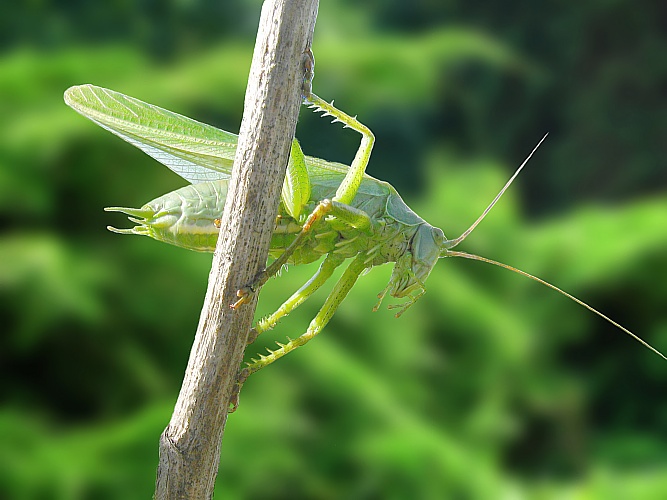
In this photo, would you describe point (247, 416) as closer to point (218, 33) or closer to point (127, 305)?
point (127, 305)

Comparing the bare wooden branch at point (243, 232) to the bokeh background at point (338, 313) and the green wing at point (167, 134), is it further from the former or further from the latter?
the bokeh background at point (338, 313)

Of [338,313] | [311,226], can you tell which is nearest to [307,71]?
[311,226]

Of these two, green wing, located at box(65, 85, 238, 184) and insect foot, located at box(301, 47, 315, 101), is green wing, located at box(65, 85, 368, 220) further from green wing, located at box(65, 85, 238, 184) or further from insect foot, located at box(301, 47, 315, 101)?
insect foot, located at box(301, 47, 315, 101)

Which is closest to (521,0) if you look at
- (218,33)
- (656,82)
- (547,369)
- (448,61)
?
(656,82)

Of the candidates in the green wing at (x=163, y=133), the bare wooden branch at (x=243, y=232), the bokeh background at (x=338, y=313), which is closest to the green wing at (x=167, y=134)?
the green wing at (x=163, y=133)

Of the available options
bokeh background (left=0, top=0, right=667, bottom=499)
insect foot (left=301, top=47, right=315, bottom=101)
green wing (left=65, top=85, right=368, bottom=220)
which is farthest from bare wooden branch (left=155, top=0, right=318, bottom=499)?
Result: bokeh background (left=0, top=0, right=667, bottom=499)

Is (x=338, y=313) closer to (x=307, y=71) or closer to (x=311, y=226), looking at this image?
(x=311, y=226)
